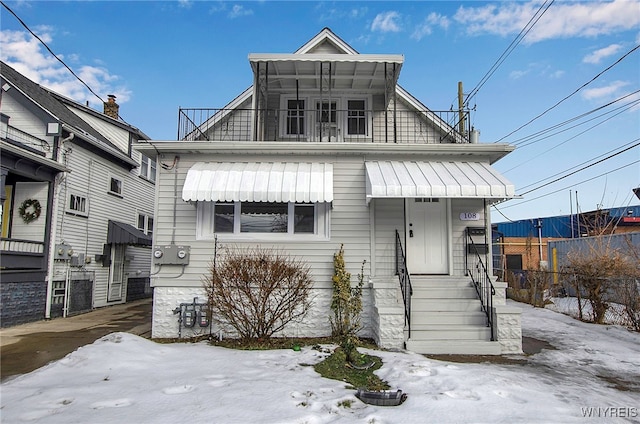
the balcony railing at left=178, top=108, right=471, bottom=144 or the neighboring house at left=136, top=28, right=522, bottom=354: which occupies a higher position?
the balcony railing at left=178, top=108, right=471, bottom=144

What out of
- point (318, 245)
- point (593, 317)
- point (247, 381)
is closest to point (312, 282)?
point (318, 245)

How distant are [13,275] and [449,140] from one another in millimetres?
12756

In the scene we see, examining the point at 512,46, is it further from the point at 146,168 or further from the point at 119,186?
the point at 146,168

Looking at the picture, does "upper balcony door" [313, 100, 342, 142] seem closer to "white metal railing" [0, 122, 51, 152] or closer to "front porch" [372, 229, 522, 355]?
"front porch" [372, 229, 522, 355]

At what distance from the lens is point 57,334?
9.30 metres

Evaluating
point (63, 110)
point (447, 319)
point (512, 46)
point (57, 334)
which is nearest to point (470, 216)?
point (447, 319)

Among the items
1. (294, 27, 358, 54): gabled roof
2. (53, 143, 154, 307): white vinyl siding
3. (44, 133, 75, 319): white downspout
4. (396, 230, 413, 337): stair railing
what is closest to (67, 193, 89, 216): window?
(53, 143, 154, 307): white vinyl siding

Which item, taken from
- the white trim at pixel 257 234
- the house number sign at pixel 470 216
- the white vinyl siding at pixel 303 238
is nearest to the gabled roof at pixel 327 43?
the white vinyl siding at pixel 303 238

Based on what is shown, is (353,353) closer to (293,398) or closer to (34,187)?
(293,398)

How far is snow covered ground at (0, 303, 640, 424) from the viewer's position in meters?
4.09

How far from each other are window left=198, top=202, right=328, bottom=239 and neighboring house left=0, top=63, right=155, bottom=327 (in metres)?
5.77

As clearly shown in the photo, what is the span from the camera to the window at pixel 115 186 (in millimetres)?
15445

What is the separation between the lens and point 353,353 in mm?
6418

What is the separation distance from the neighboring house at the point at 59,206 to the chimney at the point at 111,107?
2039mm
